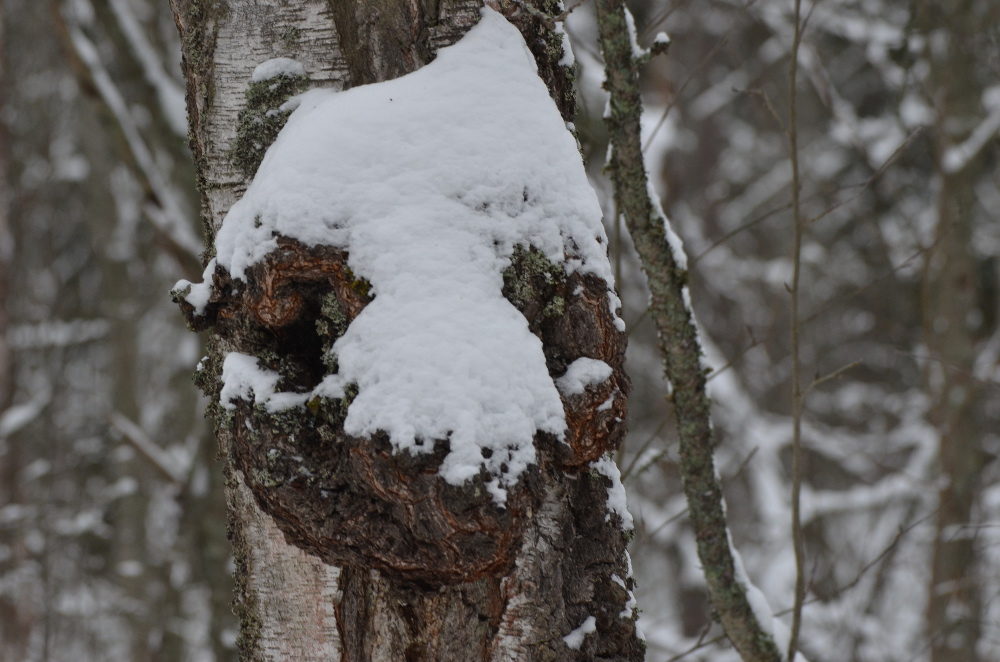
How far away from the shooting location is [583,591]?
113 centimetres

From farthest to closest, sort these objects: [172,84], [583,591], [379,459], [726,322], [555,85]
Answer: [726,322] < [172,84] < [555,85] < [583,591] < [379,459]

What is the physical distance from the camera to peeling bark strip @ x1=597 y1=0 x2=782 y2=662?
61.1 inches

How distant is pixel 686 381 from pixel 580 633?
675 millimetres

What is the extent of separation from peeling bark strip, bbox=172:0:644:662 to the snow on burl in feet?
0.08

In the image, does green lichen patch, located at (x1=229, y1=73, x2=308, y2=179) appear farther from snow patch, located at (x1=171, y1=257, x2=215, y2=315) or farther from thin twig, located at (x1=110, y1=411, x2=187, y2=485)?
thin twig, located at (x1=110, y1=411, x2=187, y2=485)

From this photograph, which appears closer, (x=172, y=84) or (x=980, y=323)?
(x=172, y=84)

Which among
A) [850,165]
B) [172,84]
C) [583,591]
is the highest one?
[850,165]

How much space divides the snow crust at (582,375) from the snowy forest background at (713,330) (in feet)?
2.06

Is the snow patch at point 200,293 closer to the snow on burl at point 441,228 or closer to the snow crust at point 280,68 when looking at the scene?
the snow on burl at point 441,228

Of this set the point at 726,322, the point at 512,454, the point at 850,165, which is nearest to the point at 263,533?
the point at 512,454

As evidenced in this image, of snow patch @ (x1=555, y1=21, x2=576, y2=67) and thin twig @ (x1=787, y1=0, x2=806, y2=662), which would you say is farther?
thin twig @ (x1=787, y1=0, x2=806, y2=662)

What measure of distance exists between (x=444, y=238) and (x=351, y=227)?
115mm

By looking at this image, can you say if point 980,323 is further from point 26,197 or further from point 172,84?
point 26,197

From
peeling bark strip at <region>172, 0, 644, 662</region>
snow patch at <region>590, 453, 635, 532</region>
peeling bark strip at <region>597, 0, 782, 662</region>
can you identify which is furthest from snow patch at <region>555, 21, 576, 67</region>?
snow patch at <region>590, 453, 635, 532</region>
